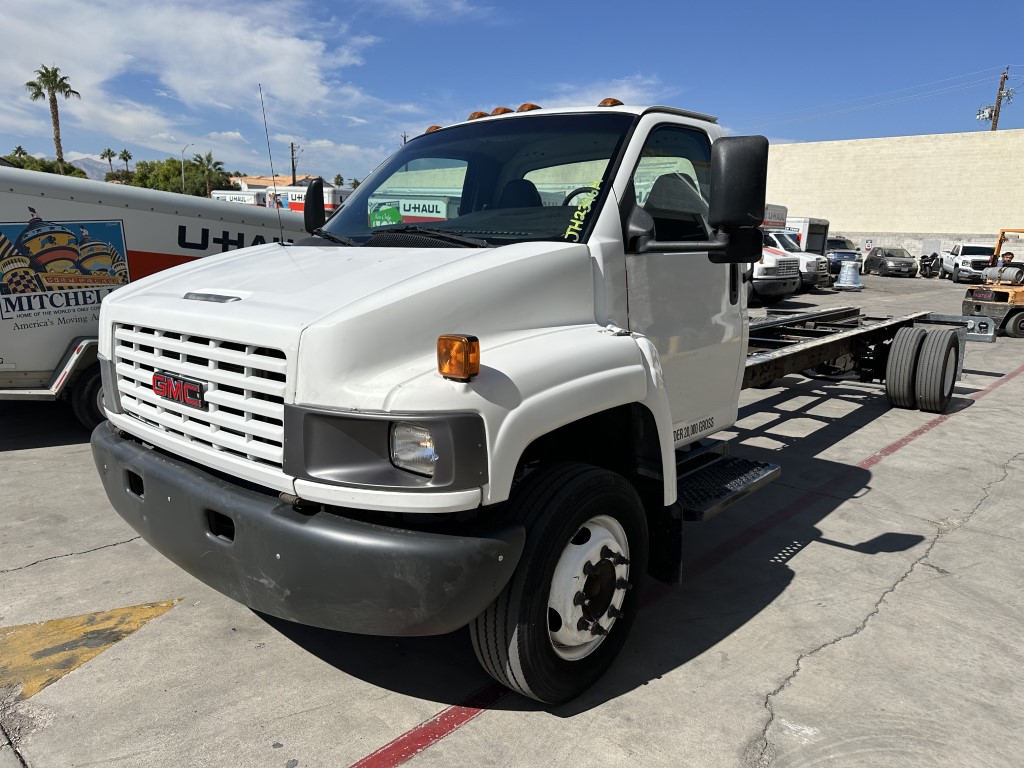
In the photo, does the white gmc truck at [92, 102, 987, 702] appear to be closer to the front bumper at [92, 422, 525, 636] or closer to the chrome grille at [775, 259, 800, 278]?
the front bumper at [92, 422, 525, 636]

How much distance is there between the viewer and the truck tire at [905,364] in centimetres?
804

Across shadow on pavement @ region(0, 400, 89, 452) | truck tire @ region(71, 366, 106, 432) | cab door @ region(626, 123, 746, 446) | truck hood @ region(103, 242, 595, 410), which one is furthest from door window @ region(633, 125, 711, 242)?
shadow on pavement @ region(0, 400, 89, 452)

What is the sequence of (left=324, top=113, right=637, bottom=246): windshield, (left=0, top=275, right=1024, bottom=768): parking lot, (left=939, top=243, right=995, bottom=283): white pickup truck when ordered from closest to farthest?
(left=0, top=275, right=1024, bottom=768): parking lot < (left=324, top=113, right=637, bottom=246): windshield < (left=939, top=243, right=995, bottom=283): white pickup truck

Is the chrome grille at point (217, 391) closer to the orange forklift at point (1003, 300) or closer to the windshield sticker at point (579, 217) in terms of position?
the windshield sticker at point (579, 217)

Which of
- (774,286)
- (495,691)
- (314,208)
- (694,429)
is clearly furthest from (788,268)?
(495,691)

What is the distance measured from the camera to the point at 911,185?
44281 millimetres

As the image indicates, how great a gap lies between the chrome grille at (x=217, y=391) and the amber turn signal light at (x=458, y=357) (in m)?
0.50

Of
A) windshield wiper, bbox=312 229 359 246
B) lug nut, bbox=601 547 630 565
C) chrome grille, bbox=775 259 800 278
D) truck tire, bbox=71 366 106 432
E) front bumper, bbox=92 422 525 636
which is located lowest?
truck tire, bbox=71 366 106 432

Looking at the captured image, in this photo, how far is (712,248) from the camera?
3.06 meters

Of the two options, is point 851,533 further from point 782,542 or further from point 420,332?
point 420,332

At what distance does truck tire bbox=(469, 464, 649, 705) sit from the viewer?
2557 millimetres

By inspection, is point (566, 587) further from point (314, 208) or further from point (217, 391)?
point (314, 208)

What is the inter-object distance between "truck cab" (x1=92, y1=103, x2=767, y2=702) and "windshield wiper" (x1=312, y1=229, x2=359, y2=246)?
2 cm

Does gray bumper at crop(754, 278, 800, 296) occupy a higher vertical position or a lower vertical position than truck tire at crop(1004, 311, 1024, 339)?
higher
